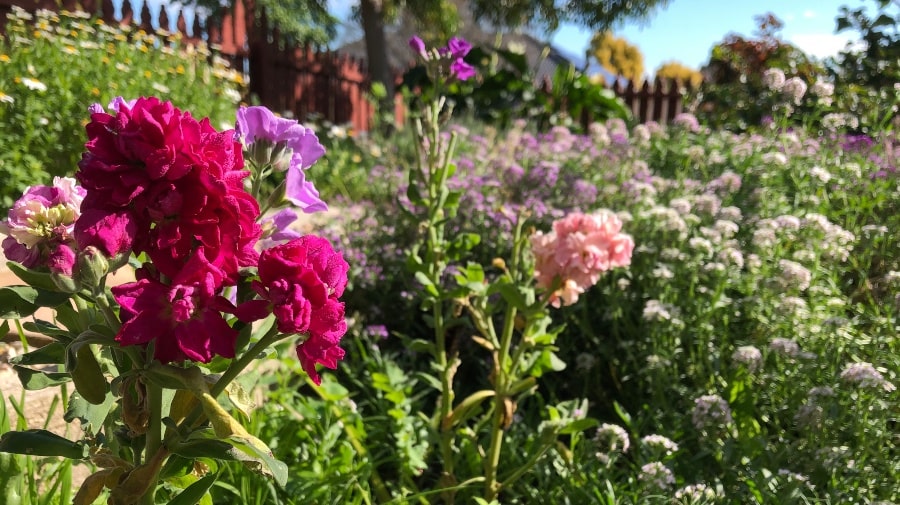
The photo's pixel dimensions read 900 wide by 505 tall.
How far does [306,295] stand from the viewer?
2.85ft

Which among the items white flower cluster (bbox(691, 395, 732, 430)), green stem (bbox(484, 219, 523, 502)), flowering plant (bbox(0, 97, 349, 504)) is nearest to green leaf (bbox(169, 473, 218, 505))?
flowering plant (bbox(0, 97, 349, 504))

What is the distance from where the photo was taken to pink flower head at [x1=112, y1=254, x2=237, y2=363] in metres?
0.82

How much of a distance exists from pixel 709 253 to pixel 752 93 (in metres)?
5.47

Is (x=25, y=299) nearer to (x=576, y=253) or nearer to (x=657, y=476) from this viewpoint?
(x=576, y=253)

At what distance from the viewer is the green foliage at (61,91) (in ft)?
10.9

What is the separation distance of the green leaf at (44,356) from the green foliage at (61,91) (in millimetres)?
2411

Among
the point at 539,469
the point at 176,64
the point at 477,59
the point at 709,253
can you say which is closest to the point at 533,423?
the point at 539,469

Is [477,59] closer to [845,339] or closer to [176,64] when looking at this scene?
[176,64]

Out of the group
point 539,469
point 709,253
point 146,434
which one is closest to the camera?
point 146,434

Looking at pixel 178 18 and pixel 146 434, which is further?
pixel 178 18

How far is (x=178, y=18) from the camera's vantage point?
863 cm

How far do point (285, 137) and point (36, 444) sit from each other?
1.77ft

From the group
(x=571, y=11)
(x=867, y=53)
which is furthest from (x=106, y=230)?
(x=571, y=11)

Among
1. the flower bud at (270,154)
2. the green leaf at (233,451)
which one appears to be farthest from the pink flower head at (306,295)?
the flower bud at (270,154)
